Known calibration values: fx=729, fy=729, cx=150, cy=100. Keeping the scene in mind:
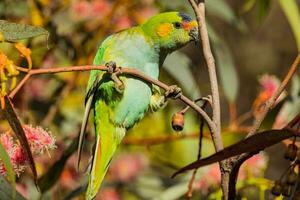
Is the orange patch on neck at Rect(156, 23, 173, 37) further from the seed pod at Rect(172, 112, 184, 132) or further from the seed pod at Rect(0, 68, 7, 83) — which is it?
the seed pod at Rect(0, 68, 7, 83)

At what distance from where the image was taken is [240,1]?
222 inches

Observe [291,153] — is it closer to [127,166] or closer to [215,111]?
[215,111]

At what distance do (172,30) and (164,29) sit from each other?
0.04 m

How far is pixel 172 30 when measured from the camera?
2.09m

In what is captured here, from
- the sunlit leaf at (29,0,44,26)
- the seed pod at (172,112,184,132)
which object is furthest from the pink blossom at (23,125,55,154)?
the sunlit leaf at (29,0,44,26)

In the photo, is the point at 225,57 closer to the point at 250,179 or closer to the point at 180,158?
the point at 180,158

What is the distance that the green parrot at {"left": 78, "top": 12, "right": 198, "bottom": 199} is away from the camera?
2018 mm

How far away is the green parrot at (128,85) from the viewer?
79.4 inches

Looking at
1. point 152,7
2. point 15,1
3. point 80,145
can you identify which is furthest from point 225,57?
point 80,145

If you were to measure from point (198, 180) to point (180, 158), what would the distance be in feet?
1.36

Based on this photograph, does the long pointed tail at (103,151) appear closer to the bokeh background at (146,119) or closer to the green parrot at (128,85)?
the green parrot at (128,85)

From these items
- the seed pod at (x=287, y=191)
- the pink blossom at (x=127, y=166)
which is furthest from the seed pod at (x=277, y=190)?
the pink blossom at (x=127, y=166)

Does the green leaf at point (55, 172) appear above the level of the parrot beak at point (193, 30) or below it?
below

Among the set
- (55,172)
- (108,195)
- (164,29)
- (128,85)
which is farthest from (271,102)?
(108,195)
